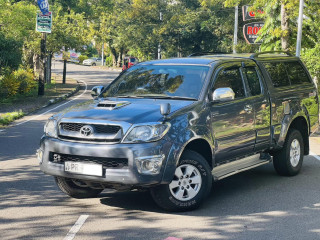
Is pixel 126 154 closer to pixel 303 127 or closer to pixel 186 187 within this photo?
pixel 186 187

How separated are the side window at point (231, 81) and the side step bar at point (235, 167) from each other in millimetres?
942

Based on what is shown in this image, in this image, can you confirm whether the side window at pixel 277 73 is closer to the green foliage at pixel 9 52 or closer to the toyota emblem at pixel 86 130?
the toyota emblem at pixel 86 130

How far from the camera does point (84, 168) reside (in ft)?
20.4

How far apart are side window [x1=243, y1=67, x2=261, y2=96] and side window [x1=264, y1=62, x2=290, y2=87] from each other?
16.3 inches

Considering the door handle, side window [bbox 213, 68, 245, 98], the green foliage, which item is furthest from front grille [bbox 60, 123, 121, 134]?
the green foliage

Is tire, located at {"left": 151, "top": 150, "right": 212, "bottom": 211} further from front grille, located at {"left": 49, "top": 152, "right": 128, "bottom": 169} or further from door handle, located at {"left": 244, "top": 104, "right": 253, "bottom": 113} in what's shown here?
door handle, located at {"left": 244, "top": 104, "right": 253, "bottom": 113}

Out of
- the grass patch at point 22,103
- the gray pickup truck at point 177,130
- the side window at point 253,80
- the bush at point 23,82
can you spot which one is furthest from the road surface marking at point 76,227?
the bush at point 23,82

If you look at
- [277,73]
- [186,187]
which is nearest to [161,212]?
[186,187]

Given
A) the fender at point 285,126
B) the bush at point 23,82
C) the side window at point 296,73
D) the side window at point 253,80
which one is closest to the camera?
the side window at point 253,80

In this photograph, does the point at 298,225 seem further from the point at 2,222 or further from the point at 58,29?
the point at 58,29

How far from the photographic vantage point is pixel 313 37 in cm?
2136

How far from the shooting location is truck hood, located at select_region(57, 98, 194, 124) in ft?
20.4

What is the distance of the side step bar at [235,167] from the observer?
7.03 m

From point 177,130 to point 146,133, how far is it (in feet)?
1.33
